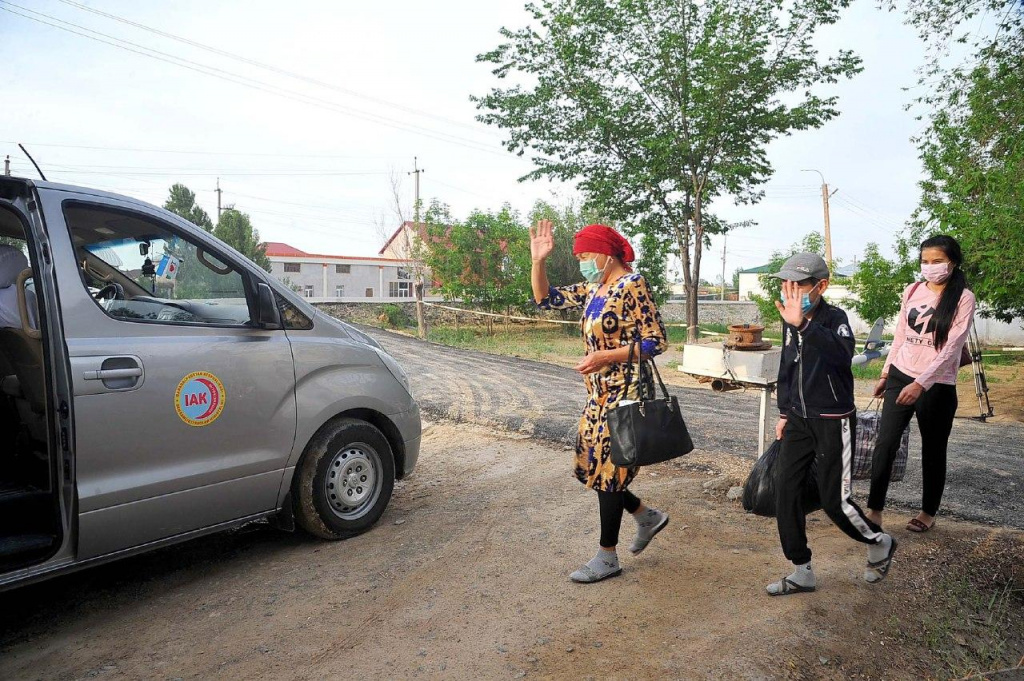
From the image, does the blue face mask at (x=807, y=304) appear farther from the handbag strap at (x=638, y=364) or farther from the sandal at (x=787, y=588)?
the sandal at (x=787, y=588)

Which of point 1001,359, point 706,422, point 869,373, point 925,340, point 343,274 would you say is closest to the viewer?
point 925,340

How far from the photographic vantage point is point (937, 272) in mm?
4074

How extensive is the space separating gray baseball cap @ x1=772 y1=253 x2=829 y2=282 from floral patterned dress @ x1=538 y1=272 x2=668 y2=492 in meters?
0.64

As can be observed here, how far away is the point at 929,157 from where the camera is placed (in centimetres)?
1075

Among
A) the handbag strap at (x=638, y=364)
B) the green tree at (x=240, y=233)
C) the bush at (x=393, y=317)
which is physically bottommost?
the bush at (x=393, y=317)

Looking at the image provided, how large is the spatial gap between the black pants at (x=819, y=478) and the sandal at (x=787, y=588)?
109 millimetres

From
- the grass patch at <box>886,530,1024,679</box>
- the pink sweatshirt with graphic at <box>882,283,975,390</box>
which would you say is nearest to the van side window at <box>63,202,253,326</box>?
the grass patch at <box>886,530,1024,679</box>

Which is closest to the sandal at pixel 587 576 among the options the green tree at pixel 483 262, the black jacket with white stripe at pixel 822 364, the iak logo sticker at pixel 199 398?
the black jacket with white stripe at pixel 822 364

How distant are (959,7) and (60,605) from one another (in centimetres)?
1208

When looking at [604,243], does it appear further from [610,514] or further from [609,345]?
[610,514]

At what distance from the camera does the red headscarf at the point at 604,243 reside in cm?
356

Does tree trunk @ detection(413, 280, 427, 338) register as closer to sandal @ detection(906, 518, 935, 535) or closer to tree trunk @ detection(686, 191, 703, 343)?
tree trunk @ detection(686, 191, 703, 343)

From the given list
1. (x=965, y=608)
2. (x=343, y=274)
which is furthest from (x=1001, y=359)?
(x=343, y=274)

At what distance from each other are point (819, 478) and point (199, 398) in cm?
316
